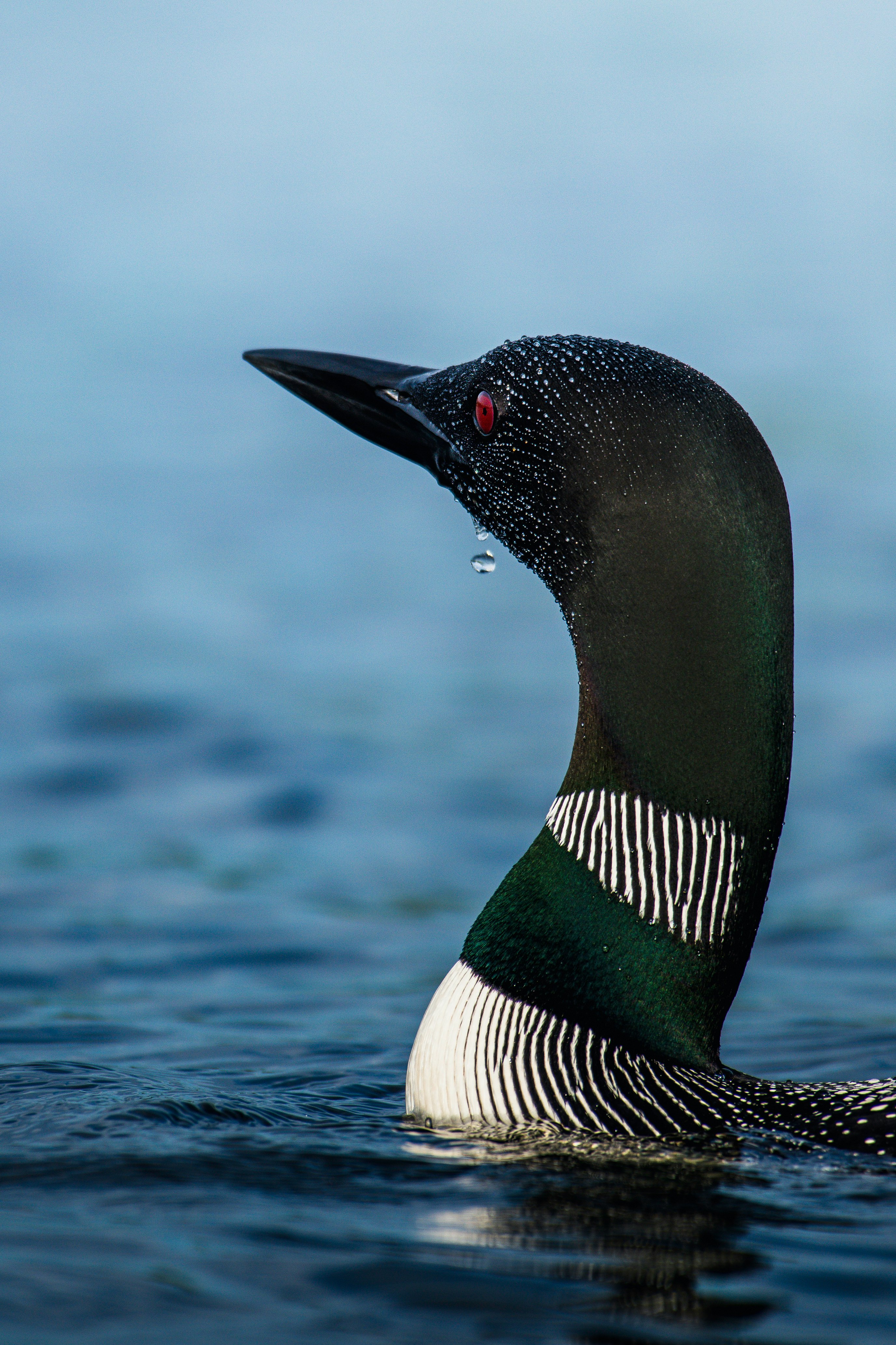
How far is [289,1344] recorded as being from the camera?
2312 mm

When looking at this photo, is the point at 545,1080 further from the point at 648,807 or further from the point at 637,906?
the point at 648,807

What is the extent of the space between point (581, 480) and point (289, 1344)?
158 cm

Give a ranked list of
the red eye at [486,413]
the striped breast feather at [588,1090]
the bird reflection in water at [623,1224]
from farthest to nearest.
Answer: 1. the red eye at [486,413]
2. the striped breast feather at [588,1090]
3. the bird reflection in water at [623,1224]

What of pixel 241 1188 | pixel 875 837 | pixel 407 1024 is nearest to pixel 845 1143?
pixel 241 1188

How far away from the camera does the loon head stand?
10.3 ft

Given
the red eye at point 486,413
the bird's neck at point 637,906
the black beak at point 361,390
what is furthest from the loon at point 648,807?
the black beak at point 361,390

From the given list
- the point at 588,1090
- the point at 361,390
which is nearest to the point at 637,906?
the point at 588,1090

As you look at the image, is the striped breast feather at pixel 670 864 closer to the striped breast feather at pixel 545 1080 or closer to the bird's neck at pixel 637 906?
the bird's neck at pixel 637 906

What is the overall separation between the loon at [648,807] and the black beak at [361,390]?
580mm

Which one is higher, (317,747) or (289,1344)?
(317,747)

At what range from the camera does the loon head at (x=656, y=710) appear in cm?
315

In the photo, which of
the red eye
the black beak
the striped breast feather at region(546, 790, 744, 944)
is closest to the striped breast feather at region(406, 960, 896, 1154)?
the striped breast feather at region(546, 790, 744, 944)

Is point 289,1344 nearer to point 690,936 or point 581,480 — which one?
point 690,936

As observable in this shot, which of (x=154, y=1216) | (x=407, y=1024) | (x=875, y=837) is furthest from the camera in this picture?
(x=875, y=837)
